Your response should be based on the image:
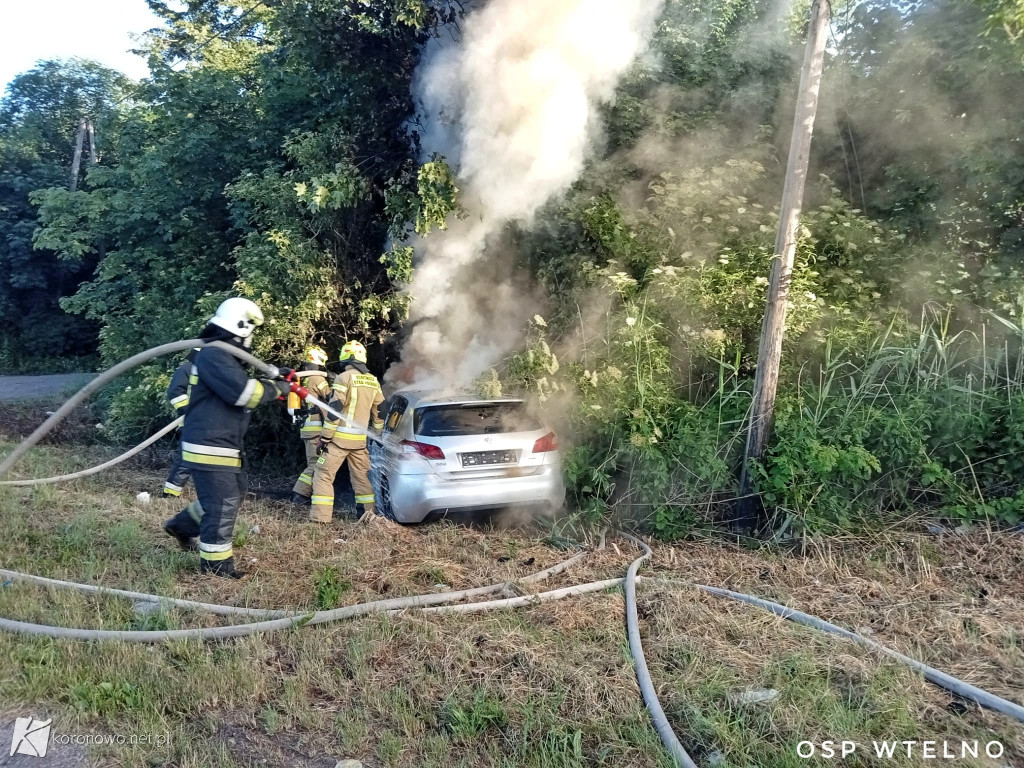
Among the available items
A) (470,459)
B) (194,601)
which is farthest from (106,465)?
(470,459)

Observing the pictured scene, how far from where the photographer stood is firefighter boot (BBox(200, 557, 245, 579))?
5.25 m

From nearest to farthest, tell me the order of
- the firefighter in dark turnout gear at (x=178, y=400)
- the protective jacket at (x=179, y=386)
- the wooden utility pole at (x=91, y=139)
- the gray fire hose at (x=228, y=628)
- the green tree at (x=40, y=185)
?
1. the gray fire hose at (x=228, y=628)
2. the firefighter in dark turnout gear at (x=178, y=400)
3. the protective jacket at (x=179, y=386)
4. the wooden utility pole at (x=91, y=139)
5. the green tree at (x=40, y=185)

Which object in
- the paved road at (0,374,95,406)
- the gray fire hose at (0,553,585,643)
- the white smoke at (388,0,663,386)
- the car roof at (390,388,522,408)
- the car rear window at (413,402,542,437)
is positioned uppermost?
the white smoke at (388,0,663,386)

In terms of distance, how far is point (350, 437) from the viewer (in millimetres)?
7207

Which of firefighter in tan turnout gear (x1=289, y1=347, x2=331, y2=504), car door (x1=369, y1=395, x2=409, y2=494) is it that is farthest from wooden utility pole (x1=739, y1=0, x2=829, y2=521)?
firefighter in tan turnout gear (x1=289, y1=347, x2=331, y2=504)

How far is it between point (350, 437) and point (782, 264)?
412cm

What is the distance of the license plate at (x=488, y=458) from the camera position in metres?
6.45

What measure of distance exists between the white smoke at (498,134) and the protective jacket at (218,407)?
3.71 metres

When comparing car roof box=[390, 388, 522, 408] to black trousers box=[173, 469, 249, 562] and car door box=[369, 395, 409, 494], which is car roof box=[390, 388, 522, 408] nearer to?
car door box=[369, 395, 409, 494]

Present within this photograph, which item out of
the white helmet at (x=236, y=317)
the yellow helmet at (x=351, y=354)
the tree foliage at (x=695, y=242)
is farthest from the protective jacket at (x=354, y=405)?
the white helmet at (x=236, y=317)

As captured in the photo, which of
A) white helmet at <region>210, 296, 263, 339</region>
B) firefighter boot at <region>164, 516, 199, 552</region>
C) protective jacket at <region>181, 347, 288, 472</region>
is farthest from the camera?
firefighter boot at <region>164, 516, 199, 552</region>

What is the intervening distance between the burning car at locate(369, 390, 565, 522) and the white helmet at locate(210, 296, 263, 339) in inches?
63.7

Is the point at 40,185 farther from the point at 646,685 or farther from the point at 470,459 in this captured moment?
the point at 646,685

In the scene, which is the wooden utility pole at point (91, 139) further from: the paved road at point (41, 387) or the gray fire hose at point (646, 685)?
the gray fire hose at point (646, 685)
